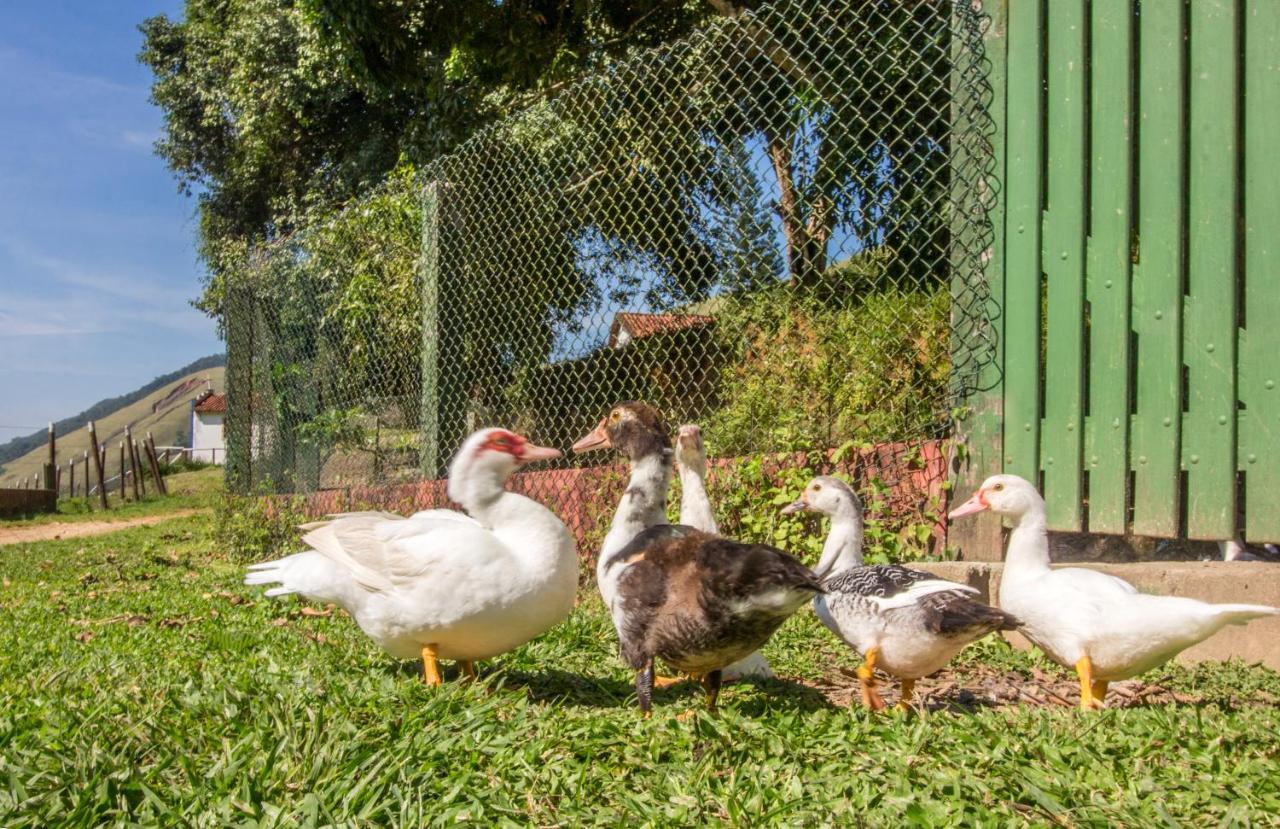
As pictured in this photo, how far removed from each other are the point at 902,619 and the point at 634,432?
1.45 m

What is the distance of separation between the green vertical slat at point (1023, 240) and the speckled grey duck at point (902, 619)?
113 cm

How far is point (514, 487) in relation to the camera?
20.4 feet

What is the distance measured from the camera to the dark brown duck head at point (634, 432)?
410 centimetres

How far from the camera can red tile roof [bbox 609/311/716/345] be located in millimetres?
5400

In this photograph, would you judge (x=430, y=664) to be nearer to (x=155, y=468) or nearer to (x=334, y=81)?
(x=334, y=81)

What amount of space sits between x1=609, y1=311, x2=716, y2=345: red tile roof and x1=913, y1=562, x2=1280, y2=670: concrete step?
1959 millimetres

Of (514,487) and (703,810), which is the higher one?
(514,487)

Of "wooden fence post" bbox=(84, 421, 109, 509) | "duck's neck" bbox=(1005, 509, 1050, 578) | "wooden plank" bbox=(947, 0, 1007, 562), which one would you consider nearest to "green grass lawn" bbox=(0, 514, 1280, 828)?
"duck's neck" bbox=(1005, 509, 1050, 578)

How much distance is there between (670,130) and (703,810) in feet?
14.1

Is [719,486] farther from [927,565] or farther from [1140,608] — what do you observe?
[1140,608]

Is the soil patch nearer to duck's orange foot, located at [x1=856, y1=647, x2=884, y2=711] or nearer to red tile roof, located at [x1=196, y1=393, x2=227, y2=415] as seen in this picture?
duck's orange foot, located at [x1=856, y1=647, x2=884, y2=711]

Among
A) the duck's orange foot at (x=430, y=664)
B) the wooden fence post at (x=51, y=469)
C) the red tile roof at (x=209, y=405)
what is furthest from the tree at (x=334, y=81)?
the red tile roof at (x=209, y=405)

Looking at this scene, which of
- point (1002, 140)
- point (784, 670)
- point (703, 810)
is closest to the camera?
point (703, 810)

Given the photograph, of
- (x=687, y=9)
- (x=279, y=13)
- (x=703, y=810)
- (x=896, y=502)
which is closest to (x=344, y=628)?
(x=896, y=502)
